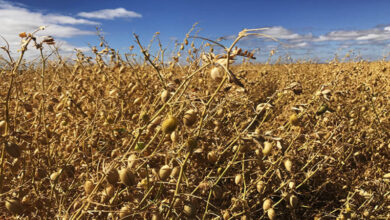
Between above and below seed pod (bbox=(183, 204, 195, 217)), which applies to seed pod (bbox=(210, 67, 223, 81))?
above

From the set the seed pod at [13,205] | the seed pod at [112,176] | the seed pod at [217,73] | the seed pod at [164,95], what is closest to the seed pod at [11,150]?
the seed pod at [13,205]

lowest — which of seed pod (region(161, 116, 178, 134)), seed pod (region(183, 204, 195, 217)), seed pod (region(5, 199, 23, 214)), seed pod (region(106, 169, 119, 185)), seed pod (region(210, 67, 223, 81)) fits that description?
seed pod (region(5, 199, 23, 214))

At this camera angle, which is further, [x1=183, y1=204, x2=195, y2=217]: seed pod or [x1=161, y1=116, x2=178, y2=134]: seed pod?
[x1=183, y1=204, x2=195, y2=217]: seed pod

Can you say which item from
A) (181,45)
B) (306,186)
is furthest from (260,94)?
(306,186)

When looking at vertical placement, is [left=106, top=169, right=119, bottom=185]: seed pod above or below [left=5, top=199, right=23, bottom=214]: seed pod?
above

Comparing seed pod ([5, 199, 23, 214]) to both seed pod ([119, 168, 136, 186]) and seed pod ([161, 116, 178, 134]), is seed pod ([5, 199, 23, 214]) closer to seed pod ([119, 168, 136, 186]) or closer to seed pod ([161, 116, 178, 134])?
seed pod ([119, 168, 136, 186])

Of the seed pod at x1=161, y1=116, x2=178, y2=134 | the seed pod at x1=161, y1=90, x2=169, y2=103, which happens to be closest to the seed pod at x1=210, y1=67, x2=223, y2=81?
the seed pod at x1=161, y1=116, x2=178, y2=134

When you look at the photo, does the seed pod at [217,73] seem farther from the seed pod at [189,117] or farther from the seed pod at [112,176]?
the seed pod at [112,176]

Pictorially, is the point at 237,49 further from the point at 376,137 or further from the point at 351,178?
the point at 376,137

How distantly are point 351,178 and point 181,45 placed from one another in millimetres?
2300

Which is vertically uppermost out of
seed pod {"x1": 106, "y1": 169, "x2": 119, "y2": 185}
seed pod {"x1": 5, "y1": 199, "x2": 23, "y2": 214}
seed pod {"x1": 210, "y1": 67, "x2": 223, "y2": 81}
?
seed pod {"x1": 210, "y1": 67, "x2": 223, "y2": 81}

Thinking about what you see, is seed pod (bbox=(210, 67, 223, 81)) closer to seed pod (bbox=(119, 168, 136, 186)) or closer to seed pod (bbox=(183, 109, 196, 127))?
seed pod (bbox=(183, 109, 196, 127))

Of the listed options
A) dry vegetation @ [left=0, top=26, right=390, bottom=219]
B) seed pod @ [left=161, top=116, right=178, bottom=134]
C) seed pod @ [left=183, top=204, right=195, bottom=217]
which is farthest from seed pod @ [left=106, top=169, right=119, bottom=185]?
seed pod @ [left=183, top=204, right=195, bottom=217]

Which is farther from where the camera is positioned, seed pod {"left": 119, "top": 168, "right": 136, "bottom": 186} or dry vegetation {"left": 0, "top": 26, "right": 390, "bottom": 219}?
dry vegetation {"left": 0, "top": 26, "right": 390, "bottom": 219}
